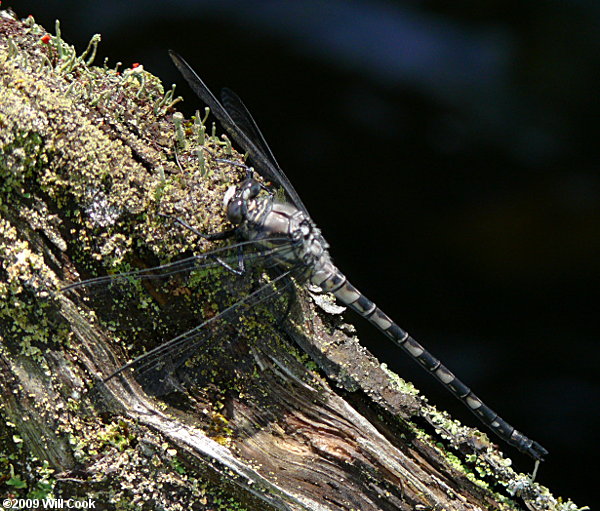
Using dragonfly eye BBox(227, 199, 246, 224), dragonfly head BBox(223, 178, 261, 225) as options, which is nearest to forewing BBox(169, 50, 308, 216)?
dragonfly head BBox(223, 178, 261, 225)

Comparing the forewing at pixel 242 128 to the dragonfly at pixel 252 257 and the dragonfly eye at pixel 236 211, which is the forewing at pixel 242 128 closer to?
the dragonfly at pixel 252 257

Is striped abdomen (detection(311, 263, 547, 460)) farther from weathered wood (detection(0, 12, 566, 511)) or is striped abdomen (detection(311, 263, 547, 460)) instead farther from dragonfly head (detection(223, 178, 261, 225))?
dragonfly head (detection(223, 178, 261, 225))

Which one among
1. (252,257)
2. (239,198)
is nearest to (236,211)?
(239,198)

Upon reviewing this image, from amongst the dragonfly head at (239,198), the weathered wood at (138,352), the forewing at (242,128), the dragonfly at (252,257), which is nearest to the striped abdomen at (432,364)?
the dragonfly at (252,257)

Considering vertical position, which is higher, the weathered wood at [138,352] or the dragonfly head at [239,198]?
the dragonfly head at [239,198]

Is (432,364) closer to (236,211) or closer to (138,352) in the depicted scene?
(236,211)

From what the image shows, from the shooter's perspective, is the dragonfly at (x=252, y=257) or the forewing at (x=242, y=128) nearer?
the dragonfly at (x=252, y=257)

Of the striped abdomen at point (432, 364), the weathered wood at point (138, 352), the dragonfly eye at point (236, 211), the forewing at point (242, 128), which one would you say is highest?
the forewing at point (242, 128)

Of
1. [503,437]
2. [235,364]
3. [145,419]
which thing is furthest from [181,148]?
[503,437]
